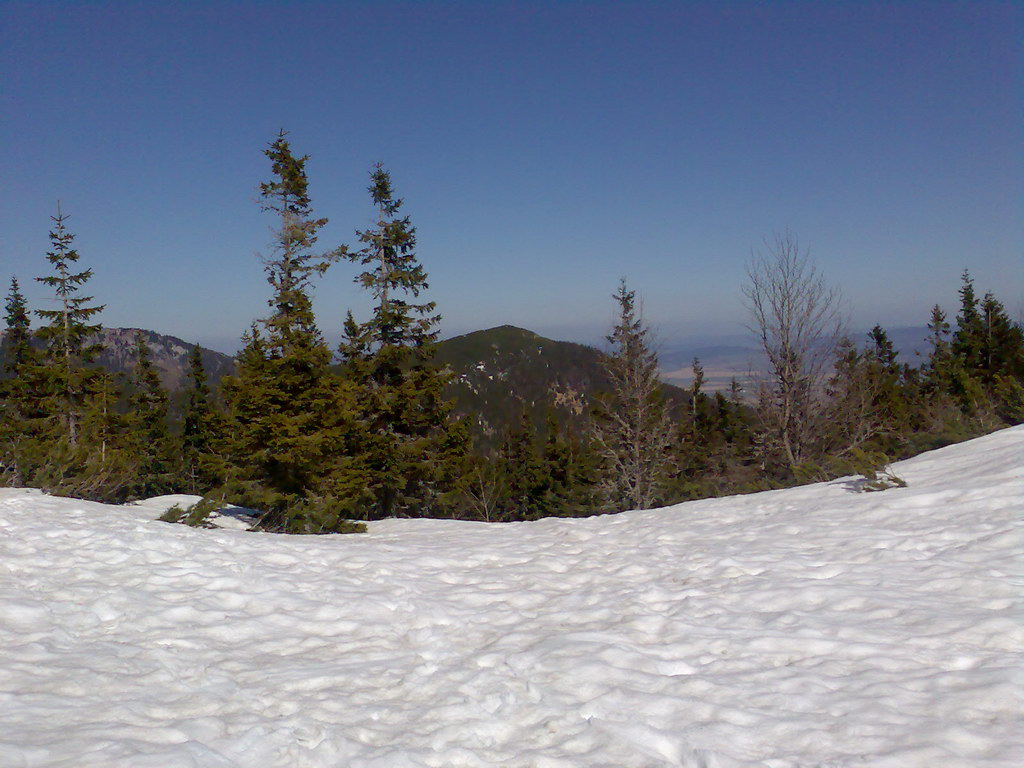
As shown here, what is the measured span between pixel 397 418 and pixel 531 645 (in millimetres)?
20011

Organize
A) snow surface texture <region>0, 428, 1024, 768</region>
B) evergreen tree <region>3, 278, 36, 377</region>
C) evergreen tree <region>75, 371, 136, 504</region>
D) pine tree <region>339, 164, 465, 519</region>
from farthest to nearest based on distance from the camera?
evergreen tree <region>3, 278, 36, 377</region>, pine tree <region>339, 164, 465, 519</region>, evergreen tree <region>75, 371, 136, 504</region>, snow surface texture <region>0, 428, 1024, 768</region>

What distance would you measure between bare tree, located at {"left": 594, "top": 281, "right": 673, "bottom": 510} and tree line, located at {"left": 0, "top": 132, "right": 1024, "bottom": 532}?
0.09 metres

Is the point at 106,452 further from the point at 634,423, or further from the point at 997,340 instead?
the point at 997,340

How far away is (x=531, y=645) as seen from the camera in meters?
4.33

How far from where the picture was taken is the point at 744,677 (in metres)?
3.69

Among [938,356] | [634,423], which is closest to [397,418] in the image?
[634,423]

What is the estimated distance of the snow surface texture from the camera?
2.97 m

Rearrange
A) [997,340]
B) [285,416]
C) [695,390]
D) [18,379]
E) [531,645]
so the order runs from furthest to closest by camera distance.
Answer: [695,390] → [997,340] → [18,379] → [285,416] → [531,645]

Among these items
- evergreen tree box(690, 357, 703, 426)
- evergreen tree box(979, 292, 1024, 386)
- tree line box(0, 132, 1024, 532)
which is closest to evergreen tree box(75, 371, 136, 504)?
tree line box(0, 132, 1024, 532)

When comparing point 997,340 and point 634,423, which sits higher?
point 997,340

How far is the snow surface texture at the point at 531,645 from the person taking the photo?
9.73 ft

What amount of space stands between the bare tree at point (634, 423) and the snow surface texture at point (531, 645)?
16.0 metres

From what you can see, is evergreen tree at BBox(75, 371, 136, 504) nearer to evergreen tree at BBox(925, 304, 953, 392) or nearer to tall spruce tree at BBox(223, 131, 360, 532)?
tall spruce tree at BBox(223, 131, 360, 532)

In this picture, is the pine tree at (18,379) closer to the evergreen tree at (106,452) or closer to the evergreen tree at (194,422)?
the evergreen tree at (106,452)
